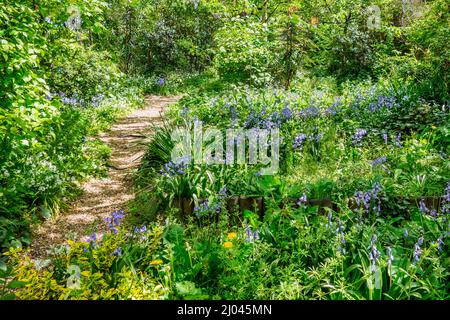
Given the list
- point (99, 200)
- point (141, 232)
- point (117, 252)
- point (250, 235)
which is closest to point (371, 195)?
point (250, 235)

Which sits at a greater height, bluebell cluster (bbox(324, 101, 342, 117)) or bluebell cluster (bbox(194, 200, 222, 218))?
bluebell cluster (bbox(324, 101, 342, 117))

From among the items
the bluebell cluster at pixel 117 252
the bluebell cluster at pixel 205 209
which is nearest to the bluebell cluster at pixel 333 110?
the bluebell cluster at pixel 205 209

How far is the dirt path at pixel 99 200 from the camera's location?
407cm

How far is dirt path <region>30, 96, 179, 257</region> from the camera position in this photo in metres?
4.07

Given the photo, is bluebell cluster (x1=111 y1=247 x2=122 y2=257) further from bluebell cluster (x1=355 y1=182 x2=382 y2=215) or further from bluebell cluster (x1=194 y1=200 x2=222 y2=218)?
bluebell cluster (x1=355 y1=182 x2=382 y2=215)

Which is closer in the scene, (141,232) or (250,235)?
(250,235)

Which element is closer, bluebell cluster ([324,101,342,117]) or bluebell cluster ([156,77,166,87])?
bluebell cluster ([324,101,342,117])

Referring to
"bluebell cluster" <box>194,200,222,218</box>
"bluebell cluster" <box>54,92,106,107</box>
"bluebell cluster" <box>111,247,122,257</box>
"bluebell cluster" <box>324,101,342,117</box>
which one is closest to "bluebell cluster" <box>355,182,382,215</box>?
"bluebell cluster" <box>194,200,222,218</box>

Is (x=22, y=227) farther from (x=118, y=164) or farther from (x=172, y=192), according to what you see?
(x=118, y=164)

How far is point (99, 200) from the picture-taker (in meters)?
5.08

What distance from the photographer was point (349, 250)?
→ 2969 mm

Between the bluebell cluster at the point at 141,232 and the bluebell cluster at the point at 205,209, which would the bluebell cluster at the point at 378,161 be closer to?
the bluebell cluster at the point at 205,209

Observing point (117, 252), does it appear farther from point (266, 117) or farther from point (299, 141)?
point (266, 117)

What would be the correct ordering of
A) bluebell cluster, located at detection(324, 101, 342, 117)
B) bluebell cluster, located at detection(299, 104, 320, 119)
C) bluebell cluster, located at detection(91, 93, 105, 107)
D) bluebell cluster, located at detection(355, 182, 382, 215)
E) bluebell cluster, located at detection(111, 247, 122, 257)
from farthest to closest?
1. bluebell cluster, located at detection(91, 93, 105, 107)
2. bluebell cluster, located at detection(324, 101, 342, 117)
3. bluebell cluster, located at detection(299, 104, 320, 119)
4. bluebell cluster, located at detection(355, 182, 382, 215)
5. bluebell cluster, located at detection(111, 247, 122, 257)
